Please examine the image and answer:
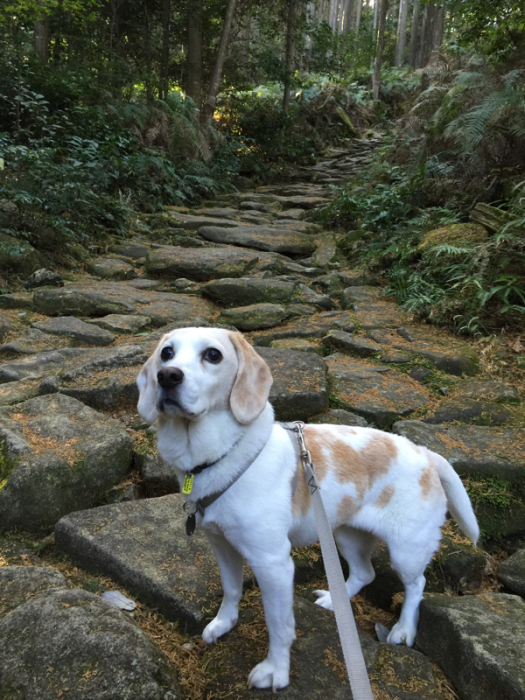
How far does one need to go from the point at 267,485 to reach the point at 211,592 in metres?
0.83

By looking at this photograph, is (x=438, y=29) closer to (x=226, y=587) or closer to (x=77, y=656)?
(x=226, y=587)

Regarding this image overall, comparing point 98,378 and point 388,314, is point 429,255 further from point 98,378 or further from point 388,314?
point 98,378

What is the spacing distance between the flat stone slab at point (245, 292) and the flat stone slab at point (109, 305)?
0.39m

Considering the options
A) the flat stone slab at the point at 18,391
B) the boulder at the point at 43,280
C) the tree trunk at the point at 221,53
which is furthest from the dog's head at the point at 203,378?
the tree trunk at the point at 221,53

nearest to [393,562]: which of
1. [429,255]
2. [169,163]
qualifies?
[429,255]

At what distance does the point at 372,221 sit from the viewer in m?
9.69

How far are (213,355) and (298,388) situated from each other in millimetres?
1842

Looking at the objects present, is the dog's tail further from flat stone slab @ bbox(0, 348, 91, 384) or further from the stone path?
A: flat stone slab @ bbox(0, 348, 91, 384)

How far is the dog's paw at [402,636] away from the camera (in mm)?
2332

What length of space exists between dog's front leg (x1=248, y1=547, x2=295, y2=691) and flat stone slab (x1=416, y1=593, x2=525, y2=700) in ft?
2.52

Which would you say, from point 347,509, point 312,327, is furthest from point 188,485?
point 312,327

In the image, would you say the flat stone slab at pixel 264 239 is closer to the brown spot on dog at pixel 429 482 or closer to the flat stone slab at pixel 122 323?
the flat stone slab at pixel 122 323

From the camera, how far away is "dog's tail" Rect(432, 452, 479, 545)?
2520 mm

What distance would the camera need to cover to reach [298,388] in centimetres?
381
